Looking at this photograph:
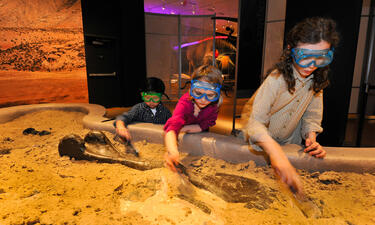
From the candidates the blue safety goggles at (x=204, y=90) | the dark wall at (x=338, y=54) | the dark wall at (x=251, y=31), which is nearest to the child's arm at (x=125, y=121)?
the blue safety goggles at (x=204, y=90)

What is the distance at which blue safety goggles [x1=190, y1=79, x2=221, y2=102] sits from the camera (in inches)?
72.0

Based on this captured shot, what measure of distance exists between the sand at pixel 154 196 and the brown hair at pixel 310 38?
0.74m

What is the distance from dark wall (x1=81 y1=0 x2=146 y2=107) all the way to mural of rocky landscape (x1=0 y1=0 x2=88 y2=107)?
297 mm

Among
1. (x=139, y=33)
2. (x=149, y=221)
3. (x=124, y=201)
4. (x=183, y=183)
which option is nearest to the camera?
(x=149, y=221)

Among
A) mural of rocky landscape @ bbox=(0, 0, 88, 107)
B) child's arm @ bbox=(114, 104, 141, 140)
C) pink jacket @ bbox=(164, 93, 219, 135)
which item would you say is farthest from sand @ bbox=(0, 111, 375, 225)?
mural of rocky landscape @ bbox=(0, 0, 88, 107)

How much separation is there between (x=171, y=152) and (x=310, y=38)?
1.15 meters

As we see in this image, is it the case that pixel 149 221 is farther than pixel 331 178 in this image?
No

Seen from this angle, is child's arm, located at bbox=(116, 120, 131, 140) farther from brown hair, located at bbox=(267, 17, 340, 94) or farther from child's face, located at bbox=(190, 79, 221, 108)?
brown hair, located at bbox=(267, 17, 340, 94)

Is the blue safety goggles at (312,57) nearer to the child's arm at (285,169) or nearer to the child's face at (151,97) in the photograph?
the child's arm at (285,169)

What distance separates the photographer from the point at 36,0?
6.37 metres

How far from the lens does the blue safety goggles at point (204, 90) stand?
183cm

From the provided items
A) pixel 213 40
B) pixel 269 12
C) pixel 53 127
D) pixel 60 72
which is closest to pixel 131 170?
pixel 53 127

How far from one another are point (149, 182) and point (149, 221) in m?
0.42

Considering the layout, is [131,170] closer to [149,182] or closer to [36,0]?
[149,182]
